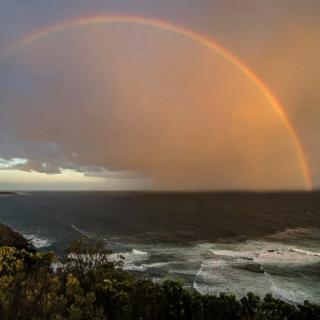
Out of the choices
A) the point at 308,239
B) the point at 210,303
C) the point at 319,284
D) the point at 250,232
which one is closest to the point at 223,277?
the point at 319,284

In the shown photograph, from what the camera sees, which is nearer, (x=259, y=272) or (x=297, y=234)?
(x=259, y=272)

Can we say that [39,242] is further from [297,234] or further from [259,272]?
[297,234]

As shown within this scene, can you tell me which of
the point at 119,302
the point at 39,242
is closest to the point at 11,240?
the point at 39,242

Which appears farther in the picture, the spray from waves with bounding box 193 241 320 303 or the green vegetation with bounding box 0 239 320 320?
the spray from waves with bounding box 193 241 320 303

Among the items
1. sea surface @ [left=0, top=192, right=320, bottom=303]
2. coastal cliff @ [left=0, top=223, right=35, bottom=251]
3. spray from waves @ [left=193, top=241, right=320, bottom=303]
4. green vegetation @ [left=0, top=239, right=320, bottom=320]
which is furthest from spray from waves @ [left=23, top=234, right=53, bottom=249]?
green vegetation @ [left=0, top=239, right=320, bottom=320]

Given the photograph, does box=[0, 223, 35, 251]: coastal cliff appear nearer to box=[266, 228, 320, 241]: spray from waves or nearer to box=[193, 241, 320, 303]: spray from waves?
box=[193, 241, 320, 303]: spray from waves

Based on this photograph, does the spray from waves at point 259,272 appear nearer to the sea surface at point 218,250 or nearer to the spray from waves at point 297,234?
the sea surface at point 218,250

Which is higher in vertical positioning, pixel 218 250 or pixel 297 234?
pixel 297 234

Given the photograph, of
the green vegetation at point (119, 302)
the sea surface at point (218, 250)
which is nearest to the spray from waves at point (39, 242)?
the sea surface at point (218, 250)

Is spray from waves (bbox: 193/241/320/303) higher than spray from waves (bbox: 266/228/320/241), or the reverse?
spray from waves (bbox: 266/228/320/241)

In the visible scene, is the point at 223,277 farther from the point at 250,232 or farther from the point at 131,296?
the point at 250,232

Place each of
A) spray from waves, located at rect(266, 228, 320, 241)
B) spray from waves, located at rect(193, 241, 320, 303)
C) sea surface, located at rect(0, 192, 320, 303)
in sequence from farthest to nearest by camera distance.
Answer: spray from waves, located at rect(266, 228, 320, 241), sea surface, located at rect(0, 192, 320, 303), spray from waves, located at rect(193, 241, 320, 303)
